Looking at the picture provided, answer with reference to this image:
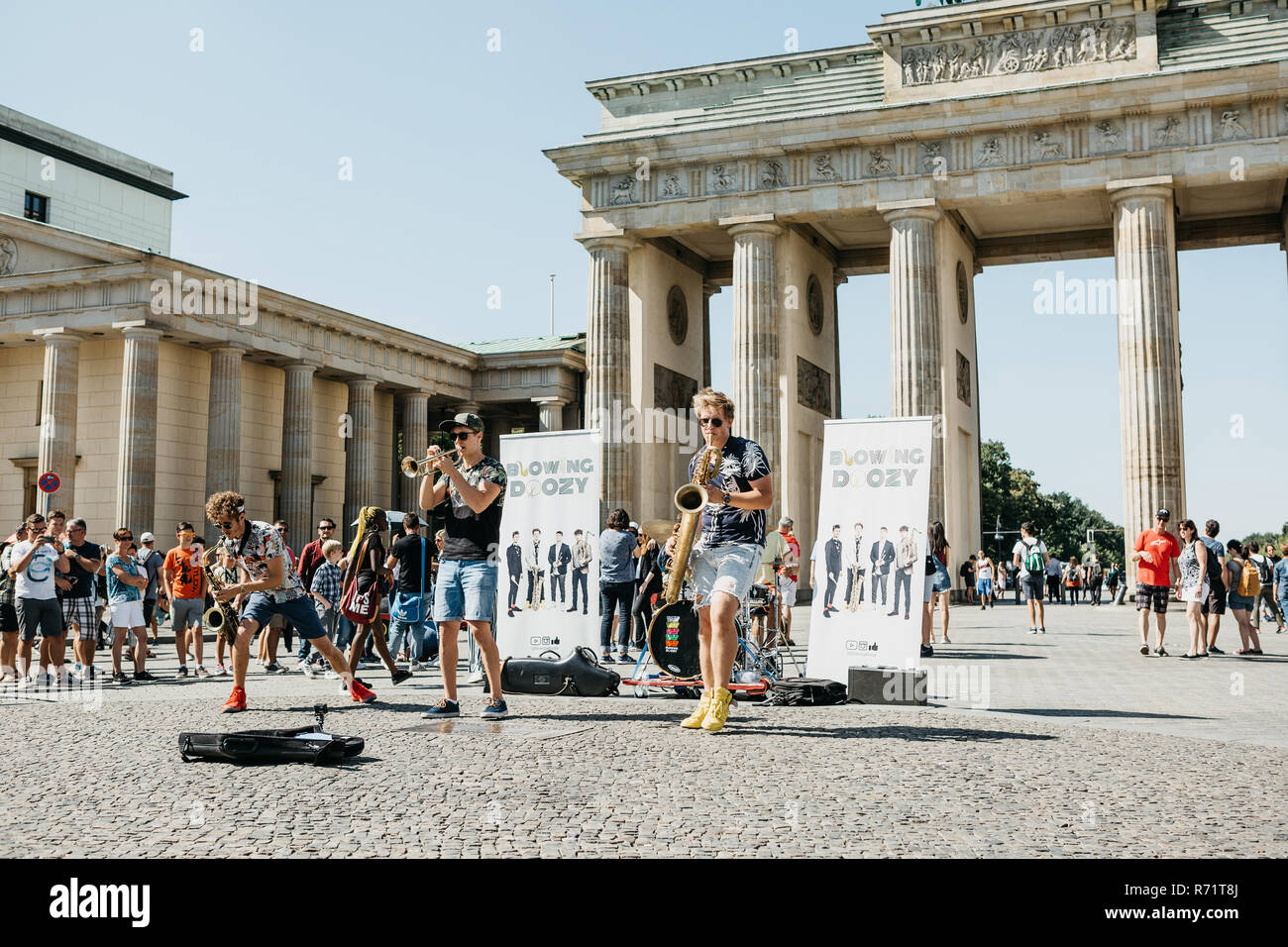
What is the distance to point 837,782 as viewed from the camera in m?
6.34

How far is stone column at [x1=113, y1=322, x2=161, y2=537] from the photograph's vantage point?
35875 mm

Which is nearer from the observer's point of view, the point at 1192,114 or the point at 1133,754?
the point at 1133,754

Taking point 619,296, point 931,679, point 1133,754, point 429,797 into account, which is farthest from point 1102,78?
point 429,797

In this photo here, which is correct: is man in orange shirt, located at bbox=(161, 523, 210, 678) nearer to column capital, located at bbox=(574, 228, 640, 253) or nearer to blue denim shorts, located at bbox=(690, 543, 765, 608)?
blue denim shorts, located at bbox=(690, 543, 765, 608)

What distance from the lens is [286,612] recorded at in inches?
389

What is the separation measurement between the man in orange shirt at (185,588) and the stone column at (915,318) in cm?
2495

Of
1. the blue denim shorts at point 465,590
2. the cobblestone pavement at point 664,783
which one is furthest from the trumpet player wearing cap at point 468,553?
the cobblestone pavement at point 664,783

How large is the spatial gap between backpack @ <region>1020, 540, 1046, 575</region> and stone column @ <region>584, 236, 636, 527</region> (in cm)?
1801

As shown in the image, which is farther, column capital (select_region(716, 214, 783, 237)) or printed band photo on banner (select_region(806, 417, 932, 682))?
column capital (select_region(716, 214, 783, 237))

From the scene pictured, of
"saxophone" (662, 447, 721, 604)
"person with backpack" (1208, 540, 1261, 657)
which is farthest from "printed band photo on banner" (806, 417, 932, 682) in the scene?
"person with backpack" (1208, 540, 1261, 657)

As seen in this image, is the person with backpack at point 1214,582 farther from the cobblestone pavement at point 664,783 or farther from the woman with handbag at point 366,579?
the woman with handbag at point 366,579
